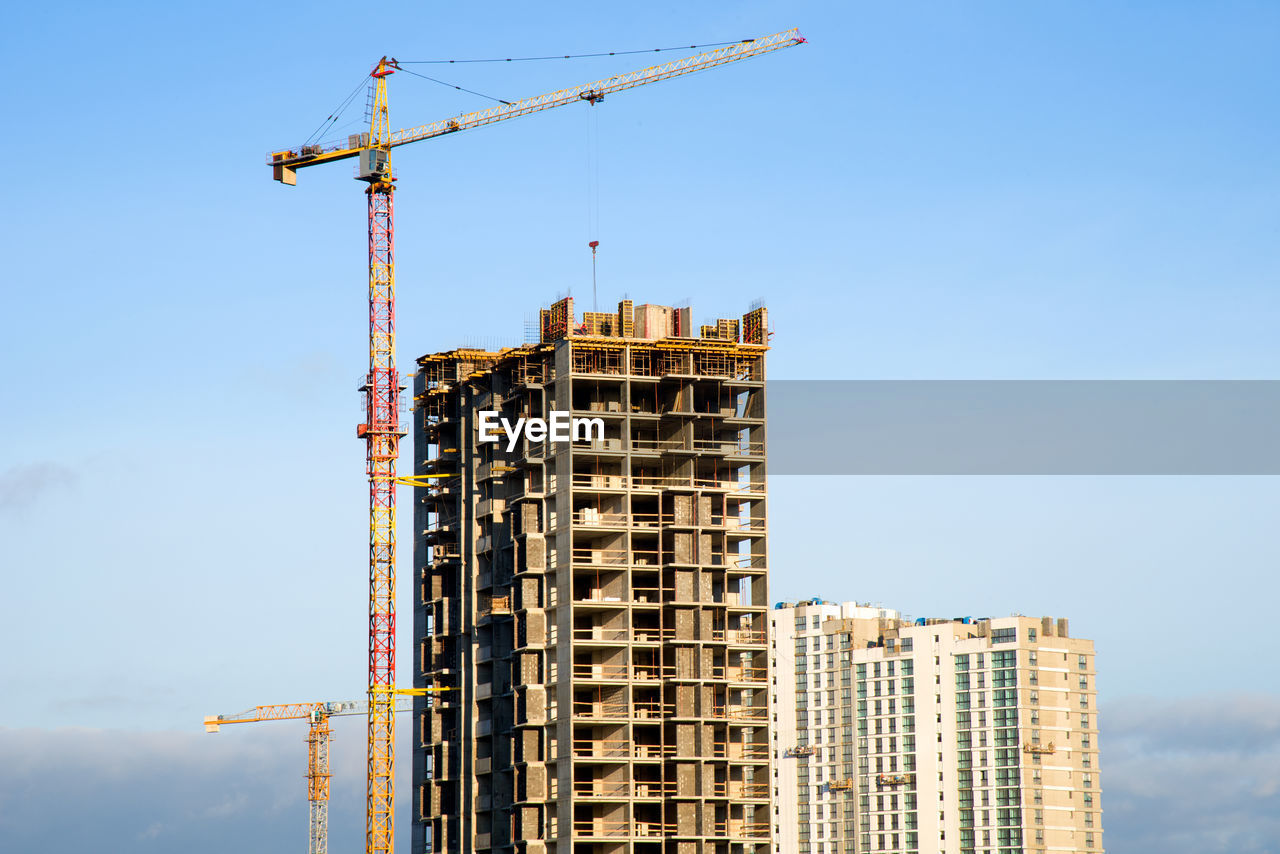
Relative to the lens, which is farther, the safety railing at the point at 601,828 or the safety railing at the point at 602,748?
the safety railing at the point at 602,748

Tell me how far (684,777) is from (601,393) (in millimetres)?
25974

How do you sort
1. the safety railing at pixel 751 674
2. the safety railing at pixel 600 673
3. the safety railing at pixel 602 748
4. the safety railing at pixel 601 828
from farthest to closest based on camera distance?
the safety railing at pixel 751 674, the safety railing at pixel 600 673, the safety railing at pixel 602 748, the safety railing at pixel 601 828

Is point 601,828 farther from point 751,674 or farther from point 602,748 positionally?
point 751,674

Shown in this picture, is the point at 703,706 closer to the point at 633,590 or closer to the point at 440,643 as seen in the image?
the point at 633,590

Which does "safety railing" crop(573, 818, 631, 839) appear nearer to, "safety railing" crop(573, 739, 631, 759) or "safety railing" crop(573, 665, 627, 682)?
"safety railing" crop(573, 739, 631, 759)

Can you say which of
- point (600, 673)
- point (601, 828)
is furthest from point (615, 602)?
point (601, 828)

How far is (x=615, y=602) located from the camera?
125312mm

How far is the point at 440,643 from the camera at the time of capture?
142500 mm

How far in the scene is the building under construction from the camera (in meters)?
123

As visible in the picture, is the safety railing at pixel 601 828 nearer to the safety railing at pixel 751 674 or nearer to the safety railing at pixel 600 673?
the safety railing at pixel 600 673

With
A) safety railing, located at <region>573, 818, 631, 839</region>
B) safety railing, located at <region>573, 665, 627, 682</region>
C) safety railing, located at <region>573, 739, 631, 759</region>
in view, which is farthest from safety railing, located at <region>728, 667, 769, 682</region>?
safety railing, located at <region>573, 818, 631, 839</region>

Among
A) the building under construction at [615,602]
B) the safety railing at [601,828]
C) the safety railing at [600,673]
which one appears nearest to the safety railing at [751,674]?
the building under construction at [615,602]

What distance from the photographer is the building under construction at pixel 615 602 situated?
123 meters

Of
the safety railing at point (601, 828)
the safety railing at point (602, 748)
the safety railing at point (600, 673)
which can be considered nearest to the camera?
the safety railing at point (601, 828)
